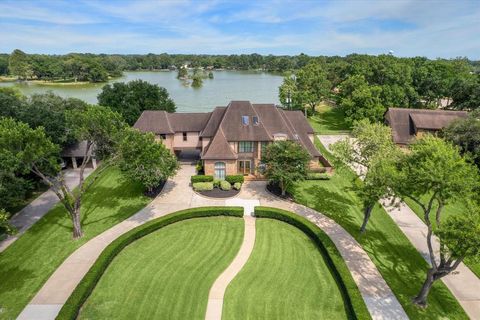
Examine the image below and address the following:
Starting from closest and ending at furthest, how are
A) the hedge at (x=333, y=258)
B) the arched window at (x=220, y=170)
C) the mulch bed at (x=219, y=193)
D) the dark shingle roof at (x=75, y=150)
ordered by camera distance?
the hedge at (x=333, y=258) < the mulch bed at (x=219, y=193) < the arched window at (x=220, y=170) < the dark shingle roof at (x=75, y=150)

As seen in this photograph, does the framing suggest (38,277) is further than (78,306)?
Yes

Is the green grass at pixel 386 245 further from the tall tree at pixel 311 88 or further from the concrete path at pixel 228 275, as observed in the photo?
the tall tree at pixel 311 88

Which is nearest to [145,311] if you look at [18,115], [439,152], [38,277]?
[38,277]

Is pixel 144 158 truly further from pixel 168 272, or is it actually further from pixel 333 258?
pixel 333 258

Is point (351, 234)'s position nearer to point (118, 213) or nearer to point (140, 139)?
point (140, 139)

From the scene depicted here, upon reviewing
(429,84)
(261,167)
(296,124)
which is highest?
(429,84)

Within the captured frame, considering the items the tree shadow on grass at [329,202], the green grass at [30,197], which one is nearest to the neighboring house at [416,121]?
the tree shadow on grass at [329,202]
